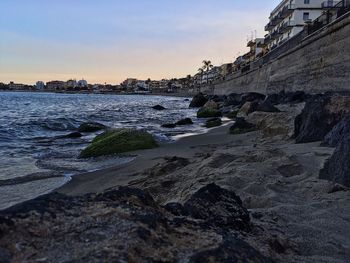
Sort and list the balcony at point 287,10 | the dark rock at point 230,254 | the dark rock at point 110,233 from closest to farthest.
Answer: the dark rock at point 110,233 → the dark rock at point 230,254 → the balcony at point 287,10

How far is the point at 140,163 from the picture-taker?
8.92 meters

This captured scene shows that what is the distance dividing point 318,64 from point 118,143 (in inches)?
461

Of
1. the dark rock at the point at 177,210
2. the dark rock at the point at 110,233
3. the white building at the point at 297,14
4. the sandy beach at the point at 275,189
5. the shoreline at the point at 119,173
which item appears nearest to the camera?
the dark rock at the point at 110,233

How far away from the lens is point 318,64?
18.8 meters

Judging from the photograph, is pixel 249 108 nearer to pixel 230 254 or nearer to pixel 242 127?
pixel 242 127

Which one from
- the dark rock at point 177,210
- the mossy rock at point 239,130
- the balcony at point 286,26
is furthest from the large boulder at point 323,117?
the balcony at point 286,26

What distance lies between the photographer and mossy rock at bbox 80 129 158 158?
1063cm

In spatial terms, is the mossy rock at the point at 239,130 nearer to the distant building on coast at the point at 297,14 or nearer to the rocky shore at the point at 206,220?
the rocky shore at the point at 206,220

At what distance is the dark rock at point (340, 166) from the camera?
4.36 metres

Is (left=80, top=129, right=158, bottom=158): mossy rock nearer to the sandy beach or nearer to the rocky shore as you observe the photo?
the sandy beach

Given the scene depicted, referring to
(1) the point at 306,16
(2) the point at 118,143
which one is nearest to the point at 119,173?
(2) the point at 118,143

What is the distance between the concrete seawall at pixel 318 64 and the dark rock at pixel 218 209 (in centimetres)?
1247

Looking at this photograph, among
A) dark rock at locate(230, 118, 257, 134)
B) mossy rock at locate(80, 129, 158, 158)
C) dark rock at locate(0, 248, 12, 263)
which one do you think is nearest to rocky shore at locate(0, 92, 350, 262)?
dark rock at locate(0, 248, 12, 263)

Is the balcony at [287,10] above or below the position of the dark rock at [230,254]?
above
